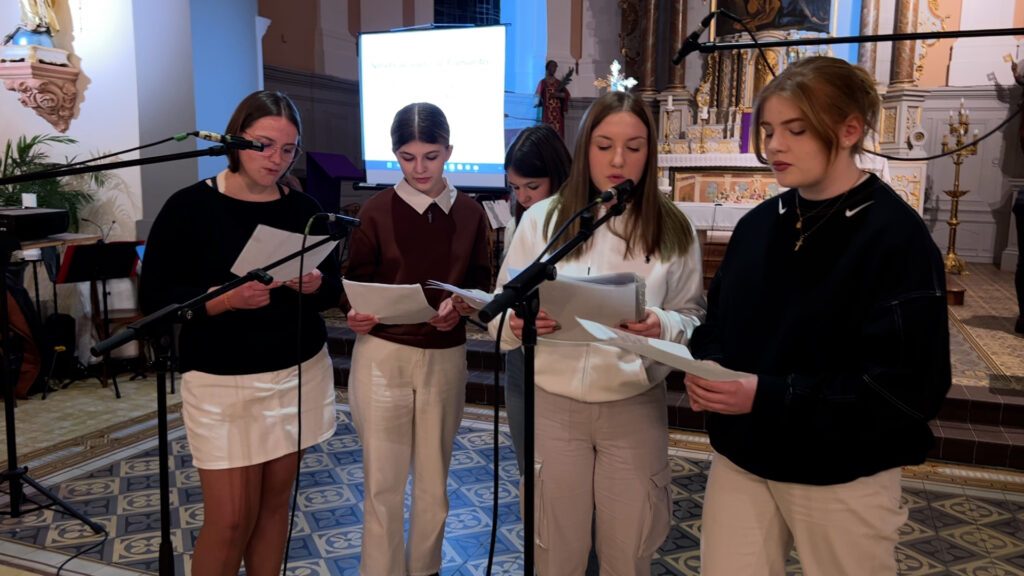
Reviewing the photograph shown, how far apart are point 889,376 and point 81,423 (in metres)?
4.22

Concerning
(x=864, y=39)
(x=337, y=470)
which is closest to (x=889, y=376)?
(x=864, y=39)

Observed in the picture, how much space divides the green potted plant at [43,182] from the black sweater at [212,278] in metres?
3.84

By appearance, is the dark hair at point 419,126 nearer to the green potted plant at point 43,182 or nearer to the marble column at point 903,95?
Result: the green potted plant at point 43,182

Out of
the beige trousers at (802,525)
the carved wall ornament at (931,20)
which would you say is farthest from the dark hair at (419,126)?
the carved wall ornament at (931,20)

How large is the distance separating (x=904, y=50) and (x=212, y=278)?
352 inches

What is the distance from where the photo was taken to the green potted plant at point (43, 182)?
16.4 feet

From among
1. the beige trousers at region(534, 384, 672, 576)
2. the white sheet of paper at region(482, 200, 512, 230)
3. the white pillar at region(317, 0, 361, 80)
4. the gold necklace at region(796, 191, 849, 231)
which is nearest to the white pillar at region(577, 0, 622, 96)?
the white pillar at region(317, 0, 361, 80)

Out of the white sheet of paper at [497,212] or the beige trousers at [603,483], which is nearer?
the beige trousers at [603,483]

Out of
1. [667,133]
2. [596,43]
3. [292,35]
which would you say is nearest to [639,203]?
[292,35]

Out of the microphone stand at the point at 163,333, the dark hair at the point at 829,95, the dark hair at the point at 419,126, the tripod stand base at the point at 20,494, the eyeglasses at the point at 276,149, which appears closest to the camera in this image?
the dark hair at the point at 829,95

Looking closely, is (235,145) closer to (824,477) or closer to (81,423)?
(824,477)

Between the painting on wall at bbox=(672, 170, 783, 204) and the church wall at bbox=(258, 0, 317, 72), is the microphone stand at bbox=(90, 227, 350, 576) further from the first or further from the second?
the painting on wall at bbox=(672, 170, 783, 204)

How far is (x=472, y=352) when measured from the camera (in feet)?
16.2

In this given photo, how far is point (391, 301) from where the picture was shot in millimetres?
1867
